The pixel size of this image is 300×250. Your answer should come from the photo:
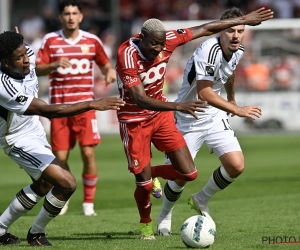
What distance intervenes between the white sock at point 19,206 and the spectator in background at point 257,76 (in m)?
16.4

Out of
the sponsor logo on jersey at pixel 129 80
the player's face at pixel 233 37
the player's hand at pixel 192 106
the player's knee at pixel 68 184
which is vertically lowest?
the player's knee at pixel 68 184

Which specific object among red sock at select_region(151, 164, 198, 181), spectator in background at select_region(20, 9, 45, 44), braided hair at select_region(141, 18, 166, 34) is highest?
braided hair at select_region(141, 18, 166, 34)

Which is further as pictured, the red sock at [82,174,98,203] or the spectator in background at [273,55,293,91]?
the spectator in background at [273,55,293,91]

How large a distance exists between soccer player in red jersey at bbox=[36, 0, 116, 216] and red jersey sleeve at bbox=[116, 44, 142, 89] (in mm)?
3124

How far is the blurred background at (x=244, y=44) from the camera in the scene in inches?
932

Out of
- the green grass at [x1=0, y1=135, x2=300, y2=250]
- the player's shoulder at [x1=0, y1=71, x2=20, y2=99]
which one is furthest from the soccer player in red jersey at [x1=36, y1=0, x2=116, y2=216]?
the player's shoulder at [x1=0, y1=71, x2=20, y2=99]

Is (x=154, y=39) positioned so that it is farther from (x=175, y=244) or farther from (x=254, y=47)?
(x=254, y=47)

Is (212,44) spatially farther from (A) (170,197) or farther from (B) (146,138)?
(A) (170,197)

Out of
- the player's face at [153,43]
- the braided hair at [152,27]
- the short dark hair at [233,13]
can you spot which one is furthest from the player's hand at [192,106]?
the short dark hair at [233,13]

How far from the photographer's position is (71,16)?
1118 centimetres

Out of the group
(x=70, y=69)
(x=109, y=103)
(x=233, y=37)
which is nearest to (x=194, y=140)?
(x=233, y=37)

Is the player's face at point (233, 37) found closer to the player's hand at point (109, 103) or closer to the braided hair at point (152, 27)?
the braided hair at point (152, 27)

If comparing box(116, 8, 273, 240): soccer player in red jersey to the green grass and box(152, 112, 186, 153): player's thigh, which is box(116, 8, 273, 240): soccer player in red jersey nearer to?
box(152, 112, 186, 153): player's thigh

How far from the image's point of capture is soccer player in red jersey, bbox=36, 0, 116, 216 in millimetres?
11180
